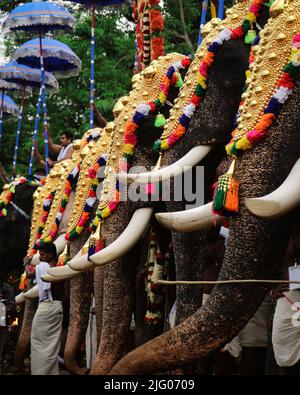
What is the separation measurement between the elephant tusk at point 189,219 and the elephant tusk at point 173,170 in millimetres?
1042

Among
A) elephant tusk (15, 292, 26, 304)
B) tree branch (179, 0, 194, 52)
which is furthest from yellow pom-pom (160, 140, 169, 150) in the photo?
tree branch (179, 0, 194, 52)

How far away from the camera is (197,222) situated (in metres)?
3.88

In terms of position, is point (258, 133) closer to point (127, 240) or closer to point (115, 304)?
point (127, 240)

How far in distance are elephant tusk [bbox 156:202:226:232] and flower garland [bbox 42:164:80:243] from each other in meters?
4.22

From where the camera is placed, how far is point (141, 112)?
609cm

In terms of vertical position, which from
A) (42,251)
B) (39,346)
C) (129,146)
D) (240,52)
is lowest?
(39,346)

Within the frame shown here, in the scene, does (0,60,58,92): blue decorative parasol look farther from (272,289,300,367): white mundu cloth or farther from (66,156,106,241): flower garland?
Result: (272,289,300,367): white mundu cloth

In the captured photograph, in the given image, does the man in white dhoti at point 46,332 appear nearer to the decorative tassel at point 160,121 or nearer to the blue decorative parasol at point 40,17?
the decorative tassel at point 160,121

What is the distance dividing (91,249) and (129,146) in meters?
0.67

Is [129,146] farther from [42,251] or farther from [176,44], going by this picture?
[176,44]

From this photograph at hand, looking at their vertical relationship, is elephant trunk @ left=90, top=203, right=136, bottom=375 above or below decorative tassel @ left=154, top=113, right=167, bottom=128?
below

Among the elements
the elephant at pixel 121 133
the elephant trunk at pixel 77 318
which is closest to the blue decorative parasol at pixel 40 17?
the elephant trunk at pixel 77 318

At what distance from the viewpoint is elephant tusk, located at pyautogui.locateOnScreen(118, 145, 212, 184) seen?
16.2 feet
